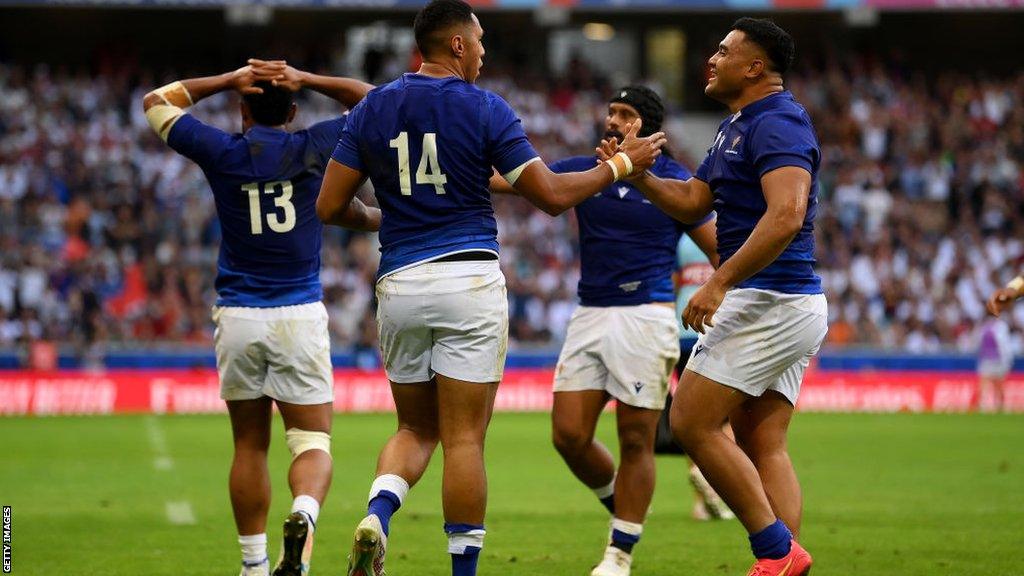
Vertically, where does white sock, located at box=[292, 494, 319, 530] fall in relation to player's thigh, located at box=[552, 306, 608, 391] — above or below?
below

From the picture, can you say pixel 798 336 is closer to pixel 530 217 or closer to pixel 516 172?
pixel 516 172

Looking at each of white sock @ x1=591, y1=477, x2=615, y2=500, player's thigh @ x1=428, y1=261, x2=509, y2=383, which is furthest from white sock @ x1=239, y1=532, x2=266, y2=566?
white sock @ x1=591, y1=477, x2=615, y2=500

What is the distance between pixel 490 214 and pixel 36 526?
5.55 meters

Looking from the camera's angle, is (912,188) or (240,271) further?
(912,188)

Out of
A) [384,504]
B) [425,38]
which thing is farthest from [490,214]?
[384,504]

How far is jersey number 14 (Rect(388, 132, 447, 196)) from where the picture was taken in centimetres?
666

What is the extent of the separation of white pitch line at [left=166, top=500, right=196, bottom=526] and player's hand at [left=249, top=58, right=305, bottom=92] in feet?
14.7

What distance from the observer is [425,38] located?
22.5ft

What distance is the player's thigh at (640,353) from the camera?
8727 millimetres

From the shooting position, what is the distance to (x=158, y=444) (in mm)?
18516

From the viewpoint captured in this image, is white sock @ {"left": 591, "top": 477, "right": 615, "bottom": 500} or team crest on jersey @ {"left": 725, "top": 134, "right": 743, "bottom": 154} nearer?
team crest on jersey @ {"left": 725, "top": 134, "right": 743, "bottom": 154}

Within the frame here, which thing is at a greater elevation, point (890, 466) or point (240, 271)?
point (240, 271)

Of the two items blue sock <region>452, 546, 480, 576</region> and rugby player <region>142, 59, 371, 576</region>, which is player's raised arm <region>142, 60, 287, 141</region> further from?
blue sock <region>452, 546, 480, 576</region>

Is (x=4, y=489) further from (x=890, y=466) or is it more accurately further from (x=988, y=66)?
(x=988, y=66)
